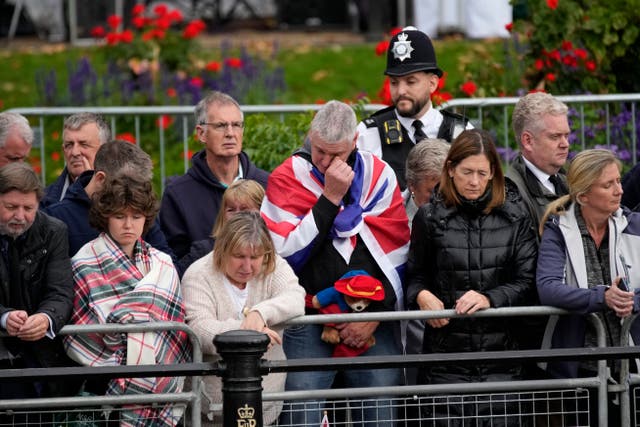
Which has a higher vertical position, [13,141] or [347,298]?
[13,141]

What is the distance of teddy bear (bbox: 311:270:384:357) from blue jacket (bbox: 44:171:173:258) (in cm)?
82

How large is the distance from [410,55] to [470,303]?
183cm

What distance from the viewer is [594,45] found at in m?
10.8

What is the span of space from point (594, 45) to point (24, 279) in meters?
5.82

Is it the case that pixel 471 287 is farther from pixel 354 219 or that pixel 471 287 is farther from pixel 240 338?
pixel 240 338

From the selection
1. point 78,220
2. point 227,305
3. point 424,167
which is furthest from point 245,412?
point 424,167

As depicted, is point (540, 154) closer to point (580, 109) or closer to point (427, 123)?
point (427, 123)

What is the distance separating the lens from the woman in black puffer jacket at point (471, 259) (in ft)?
21.4

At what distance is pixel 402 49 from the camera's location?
7.74 metres

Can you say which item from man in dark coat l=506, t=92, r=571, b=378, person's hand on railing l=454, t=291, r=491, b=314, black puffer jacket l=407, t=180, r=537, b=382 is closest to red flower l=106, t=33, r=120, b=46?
man in dark coat l=506, t=92, r=571, b=378

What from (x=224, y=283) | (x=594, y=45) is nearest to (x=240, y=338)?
(x=224, y=283)

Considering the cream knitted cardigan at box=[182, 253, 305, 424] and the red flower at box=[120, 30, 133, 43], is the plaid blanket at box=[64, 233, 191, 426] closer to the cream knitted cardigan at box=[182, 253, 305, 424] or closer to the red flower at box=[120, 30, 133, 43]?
the cream knitted cardigan at box=[182, 253, 305, 424]

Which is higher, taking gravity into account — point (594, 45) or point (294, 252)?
point (594, 45)

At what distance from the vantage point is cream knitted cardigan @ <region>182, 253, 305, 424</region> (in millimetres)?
6383
